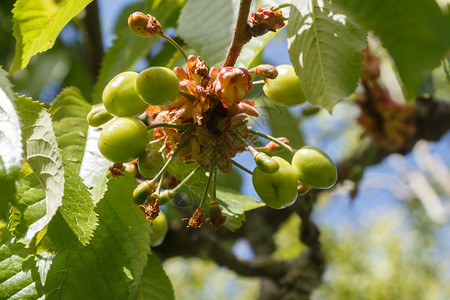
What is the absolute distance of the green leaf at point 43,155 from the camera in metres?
0.61

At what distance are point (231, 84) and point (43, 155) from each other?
32cm

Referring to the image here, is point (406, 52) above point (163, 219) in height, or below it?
above

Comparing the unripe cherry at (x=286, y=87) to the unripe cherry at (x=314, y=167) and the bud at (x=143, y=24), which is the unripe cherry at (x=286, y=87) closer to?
the unripe cherry at (x=314, y=167)

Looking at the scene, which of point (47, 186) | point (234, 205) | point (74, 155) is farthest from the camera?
point (234, 205)

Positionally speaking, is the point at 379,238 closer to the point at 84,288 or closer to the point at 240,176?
the point at 240,176

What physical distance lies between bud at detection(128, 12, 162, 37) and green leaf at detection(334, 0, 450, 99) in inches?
16.9

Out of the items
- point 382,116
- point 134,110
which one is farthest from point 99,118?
point 382,116

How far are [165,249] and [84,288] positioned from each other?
4.31ft

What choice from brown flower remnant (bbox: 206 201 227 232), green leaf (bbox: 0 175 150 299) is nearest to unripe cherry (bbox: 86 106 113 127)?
green leaf (bbox: 0 175 150 299)

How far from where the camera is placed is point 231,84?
0.74m

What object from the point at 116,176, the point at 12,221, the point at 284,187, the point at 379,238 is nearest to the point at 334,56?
the point at 284,187

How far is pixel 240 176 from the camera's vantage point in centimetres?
183

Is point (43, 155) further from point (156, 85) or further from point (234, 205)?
point (234, 205)

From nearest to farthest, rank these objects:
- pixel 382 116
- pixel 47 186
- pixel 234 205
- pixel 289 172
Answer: pixel 47 186 → pixel 289 172 → pixel 234 205 → pixel 382 116
